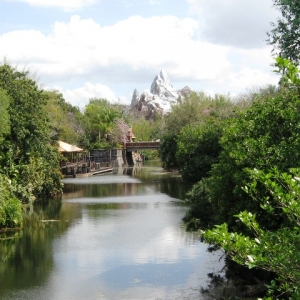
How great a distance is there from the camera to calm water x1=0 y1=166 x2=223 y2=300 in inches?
649

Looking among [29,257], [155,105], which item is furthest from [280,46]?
[155,105]

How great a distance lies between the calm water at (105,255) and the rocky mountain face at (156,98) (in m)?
79.7

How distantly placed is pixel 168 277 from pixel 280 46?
7.48m

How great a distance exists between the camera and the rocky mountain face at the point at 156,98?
435ft

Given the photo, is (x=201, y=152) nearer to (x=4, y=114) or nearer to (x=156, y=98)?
(x=4, y=114)

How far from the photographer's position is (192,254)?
20.6 meters

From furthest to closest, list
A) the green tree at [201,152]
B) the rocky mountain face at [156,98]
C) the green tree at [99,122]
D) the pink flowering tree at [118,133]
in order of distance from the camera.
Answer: the rocky mountain face at [156,98] < the green tree at [99,122] < the pink flowering tree at [118,133] < the green tree at [201,152]

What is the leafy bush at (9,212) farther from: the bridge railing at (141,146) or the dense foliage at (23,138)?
the bridge railing at (141,146)

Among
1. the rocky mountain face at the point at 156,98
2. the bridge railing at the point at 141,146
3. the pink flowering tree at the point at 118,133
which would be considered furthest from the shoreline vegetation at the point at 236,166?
the rocky mountain face at the point at 156,98

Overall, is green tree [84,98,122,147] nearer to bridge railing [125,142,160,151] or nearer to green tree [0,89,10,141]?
bridge railing [125,142,160,151]

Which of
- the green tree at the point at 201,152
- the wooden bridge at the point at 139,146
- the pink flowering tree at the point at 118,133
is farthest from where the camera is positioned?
the pink flowering tree at the point at 118,133

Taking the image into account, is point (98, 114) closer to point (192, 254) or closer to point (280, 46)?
point (192, 254)

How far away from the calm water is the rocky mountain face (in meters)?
79.7

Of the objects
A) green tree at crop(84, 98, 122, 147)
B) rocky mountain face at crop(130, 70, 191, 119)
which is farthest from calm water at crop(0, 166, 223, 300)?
rocky mountain face at crop(130, 70, 191, 119)
